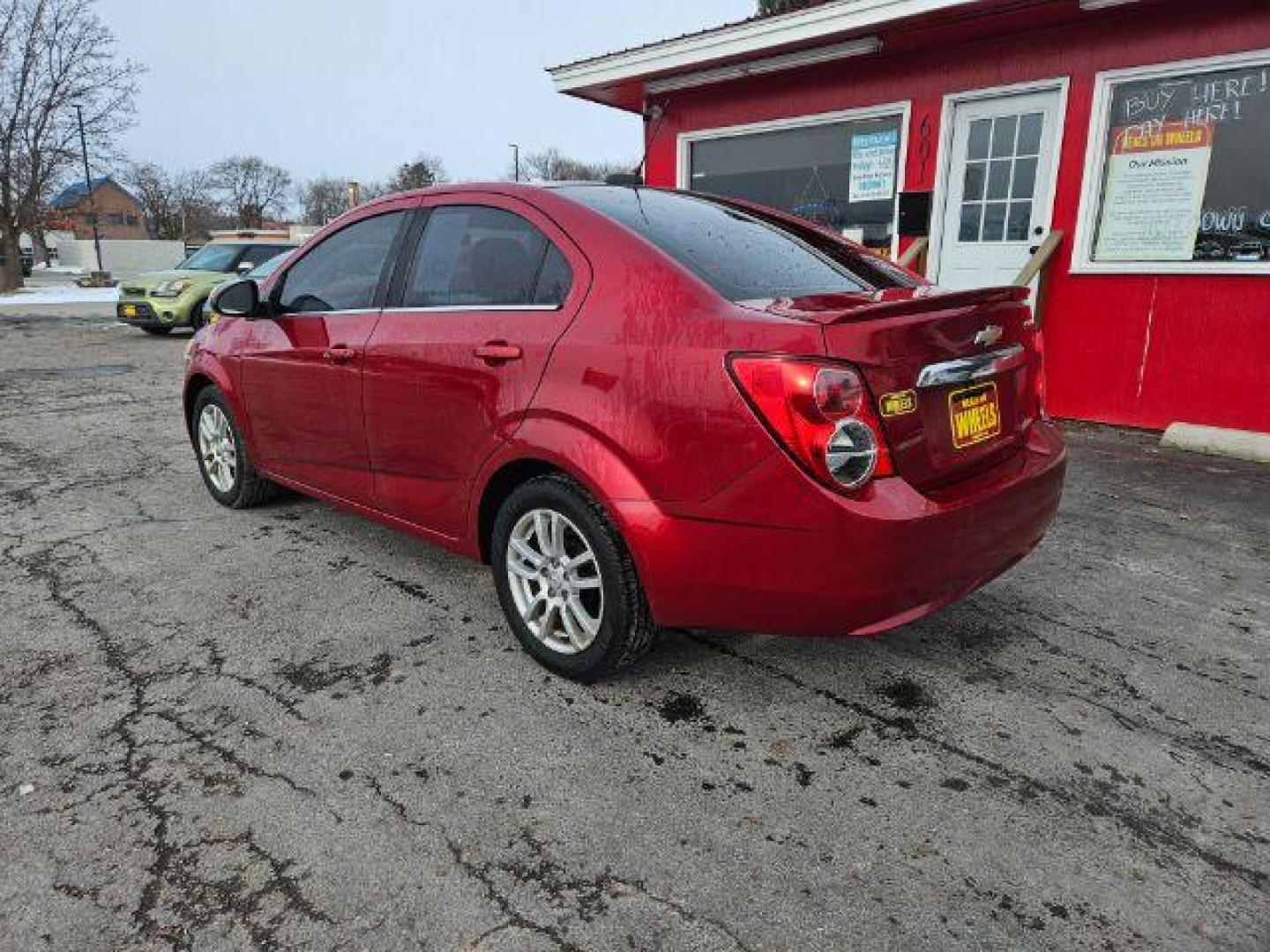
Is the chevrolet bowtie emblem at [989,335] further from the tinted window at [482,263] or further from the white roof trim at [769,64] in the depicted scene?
the white roof trim at [769,64]

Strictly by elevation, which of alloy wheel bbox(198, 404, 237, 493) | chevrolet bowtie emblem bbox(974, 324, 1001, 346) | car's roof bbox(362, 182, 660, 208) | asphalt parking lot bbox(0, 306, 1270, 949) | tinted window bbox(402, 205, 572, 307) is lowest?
asphalt parking lot bbox(0, 306, 1270, 949)

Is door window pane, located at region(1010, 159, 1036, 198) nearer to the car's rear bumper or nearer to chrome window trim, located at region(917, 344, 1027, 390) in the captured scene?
chrome window trim, located at region(917, 344, 1027, 390)

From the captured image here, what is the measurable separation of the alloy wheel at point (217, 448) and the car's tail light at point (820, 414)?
3265mm

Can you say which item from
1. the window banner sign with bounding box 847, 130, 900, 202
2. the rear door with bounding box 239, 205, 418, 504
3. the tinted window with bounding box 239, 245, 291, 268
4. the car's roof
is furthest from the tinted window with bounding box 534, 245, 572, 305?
the tinted window with bounding box 239, 245, 291, 268

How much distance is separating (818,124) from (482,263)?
5923 mm

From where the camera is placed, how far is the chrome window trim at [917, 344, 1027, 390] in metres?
2.29

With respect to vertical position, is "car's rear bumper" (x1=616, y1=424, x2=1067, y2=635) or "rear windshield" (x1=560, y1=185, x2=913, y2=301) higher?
"rear windshield" (x1=560, y1=185, x2=913, y2=301)

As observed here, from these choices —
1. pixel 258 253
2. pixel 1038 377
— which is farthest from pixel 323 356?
pixel 258 253

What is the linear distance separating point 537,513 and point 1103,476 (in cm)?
419

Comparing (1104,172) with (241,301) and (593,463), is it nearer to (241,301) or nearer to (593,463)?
(593,463)

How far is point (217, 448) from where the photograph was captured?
456 cm

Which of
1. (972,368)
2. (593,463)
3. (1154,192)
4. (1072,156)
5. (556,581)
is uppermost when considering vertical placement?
(1072,156)

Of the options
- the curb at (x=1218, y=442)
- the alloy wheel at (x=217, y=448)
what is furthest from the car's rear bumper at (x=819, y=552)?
the curb at (x=1218, y=442)

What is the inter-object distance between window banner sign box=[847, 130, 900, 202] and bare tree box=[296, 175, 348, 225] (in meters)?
76.7
